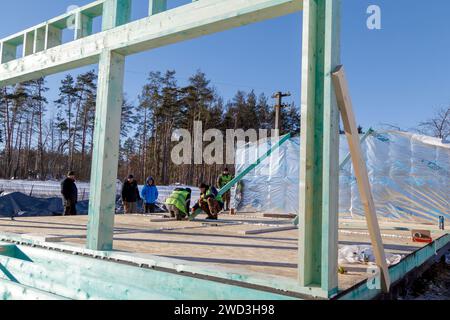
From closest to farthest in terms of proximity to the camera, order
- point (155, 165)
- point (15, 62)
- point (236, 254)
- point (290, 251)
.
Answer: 1. point (236, 254)
2. point (290, 251)
3. point (15, 62)
4. point (155, 165)

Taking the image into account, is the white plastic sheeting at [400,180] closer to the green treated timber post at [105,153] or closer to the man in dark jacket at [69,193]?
the man in dark jacket at [69,193]

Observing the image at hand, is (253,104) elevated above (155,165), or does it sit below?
above

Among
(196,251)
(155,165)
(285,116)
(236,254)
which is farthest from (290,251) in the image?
(155,165)

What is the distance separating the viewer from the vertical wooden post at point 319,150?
217cm

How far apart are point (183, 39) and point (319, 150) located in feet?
5.70

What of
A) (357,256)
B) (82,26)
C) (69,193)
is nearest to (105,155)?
(82,26)

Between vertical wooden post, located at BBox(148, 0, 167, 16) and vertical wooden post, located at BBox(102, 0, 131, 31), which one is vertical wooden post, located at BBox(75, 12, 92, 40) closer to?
vertical wooden post, located at BBox(102, 0, 131, 31)

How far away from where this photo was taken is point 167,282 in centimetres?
265

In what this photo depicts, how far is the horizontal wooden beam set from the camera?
2.67 meters

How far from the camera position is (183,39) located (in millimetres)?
3285

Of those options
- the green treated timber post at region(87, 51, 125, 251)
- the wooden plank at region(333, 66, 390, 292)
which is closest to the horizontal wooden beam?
the green treated timber post at region(87, 51, 125, 251)

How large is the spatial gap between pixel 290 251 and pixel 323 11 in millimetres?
2417

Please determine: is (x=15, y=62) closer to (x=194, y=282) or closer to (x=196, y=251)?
(x=196, y=251)

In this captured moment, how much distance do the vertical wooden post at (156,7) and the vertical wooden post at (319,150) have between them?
1.54m
